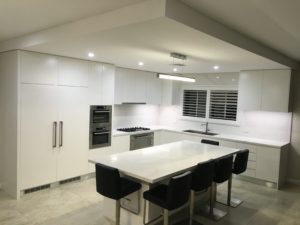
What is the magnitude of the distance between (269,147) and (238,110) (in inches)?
43.9

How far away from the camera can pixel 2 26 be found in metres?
3.21

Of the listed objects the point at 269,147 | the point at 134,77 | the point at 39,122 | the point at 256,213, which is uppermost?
the point at 134,77

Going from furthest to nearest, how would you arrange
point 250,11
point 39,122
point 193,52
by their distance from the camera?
1. point 39,122
2. point 193,52
3. point 250,11

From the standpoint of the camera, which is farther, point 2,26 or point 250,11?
point 2,26

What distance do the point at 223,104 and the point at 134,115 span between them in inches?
90.4

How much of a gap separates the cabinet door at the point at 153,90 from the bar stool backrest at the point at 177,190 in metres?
3.91

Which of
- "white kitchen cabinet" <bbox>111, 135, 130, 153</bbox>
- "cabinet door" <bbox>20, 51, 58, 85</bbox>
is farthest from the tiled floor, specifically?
"cabinet door" <bbox>20, 51, 58, 85</bbox>

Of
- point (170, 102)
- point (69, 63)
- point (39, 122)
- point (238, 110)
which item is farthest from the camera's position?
point (170, 102)

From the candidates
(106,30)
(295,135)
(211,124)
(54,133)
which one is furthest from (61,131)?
(295,135)

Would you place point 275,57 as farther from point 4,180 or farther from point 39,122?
point 4,180

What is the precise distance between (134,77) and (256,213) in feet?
12.6

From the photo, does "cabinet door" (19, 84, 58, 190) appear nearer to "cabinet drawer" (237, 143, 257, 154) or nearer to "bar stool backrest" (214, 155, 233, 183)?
"bar stool backrest" (214, 155, 233, 183)

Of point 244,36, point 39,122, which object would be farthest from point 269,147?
point 39,122

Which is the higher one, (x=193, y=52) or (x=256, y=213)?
(x=193, y=52)
